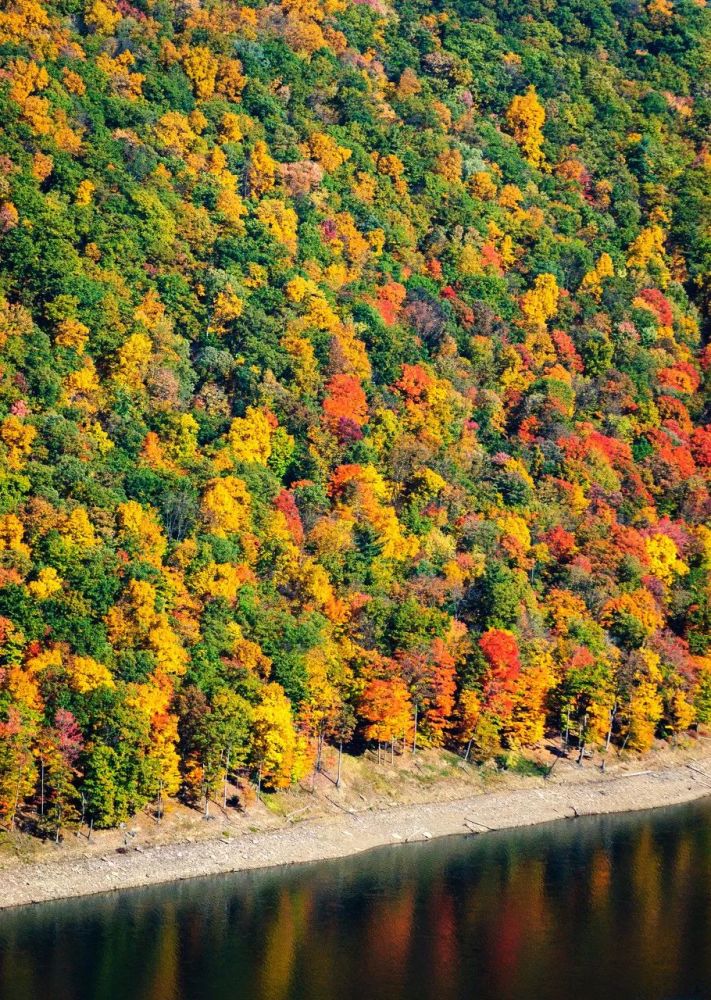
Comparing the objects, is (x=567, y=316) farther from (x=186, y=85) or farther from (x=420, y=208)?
(x=186, y=85)

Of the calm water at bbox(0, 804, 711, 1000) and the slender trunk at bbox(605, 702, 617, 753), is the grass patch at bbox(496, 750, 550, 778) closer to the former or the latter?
the slender trunk at bbox(605, 702, 617, 753)

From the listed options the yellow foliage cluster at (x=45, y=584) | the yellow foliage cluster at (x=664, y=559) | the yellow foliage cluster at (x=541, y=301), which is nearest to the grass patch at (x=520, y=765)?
the yellow foliage cluster at (x=664, y=559)

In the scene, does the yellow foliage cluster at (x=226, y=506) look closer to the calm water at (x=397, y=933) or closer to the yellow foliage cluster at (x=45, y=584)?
the yellow foliage cluster at (x=45, y=584)

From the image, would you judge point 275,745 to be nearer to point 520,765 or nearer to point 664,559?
point 520,765


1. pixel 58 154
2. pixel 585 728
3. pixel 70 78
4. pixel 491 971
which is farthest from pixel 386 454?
pixel 491 971

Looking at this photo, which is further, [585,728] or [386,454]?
[386,454]

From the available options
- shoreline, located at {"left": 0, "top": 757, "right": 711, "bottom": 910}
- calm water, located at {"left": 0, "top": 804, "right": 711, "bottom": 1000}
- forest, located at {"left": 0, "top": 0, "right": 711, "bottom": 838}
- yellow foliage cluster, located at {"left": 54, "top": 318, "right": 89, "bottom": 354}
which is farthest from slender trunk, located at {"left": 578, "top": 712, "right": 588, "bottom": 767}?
yellow foliage cluster, located at {"left": 54, "top": 318, "right": 89, "bottom": 354}
